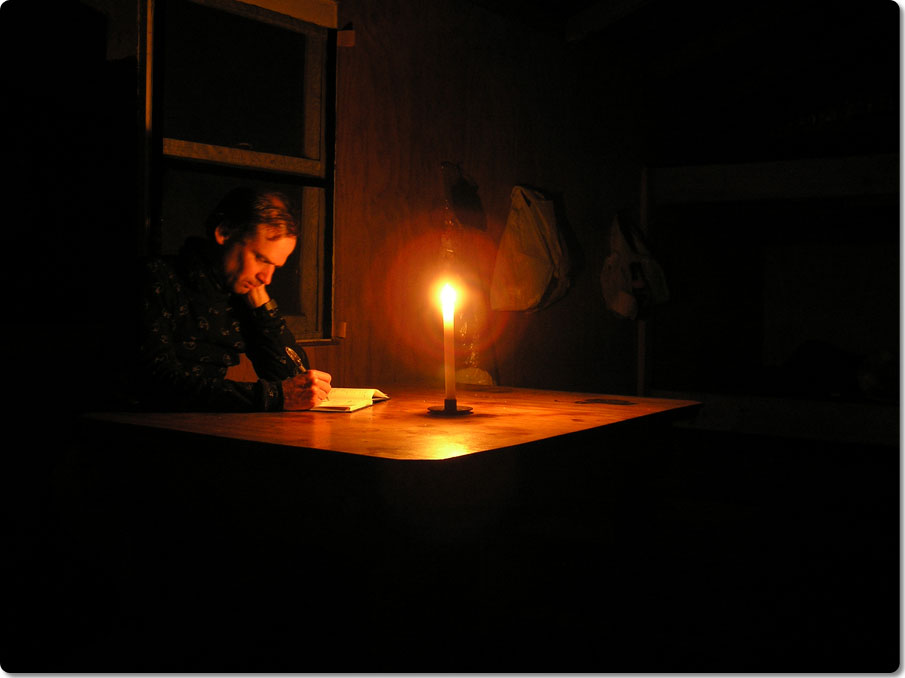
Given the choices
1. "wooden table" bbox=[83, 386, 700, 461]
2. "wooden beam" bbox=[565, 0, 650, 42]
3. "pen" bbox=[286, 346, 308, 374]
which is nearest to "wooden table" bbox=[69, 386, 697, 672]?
"wooden table" bbox=[83, 386, 700, 461]

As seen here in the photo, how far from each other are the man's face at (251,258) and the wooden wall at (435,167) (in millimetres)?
869

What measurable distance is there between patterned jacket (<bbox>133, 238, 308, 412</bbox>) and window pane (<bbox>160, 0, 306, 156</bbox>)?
66 centimetres

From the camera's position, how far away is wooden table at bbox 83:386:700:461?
1.75 meters

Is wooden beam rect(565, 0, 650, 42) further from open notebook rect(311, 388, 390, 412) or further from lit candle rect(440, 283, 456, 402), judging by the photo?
lit candle rect(440, 283, 456, 402)

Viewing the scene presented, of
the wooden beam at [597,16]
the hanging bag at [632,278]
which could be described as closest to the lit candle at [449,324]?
the hanging bag at [632,278]

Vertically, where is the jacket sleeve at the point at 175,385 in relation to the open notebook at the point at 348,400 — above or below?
above

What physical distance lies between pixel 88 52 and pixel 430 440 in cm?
169

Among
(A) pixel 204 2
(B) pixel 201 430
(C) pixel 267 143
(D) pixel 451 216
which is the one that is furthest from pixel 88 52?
(D) pixel 451 216

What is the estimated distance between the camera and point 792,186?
6.25 metres

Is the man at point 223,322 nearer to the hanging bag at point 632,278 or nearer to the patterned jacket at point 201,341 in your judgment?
the patterned jacket at point 201,341

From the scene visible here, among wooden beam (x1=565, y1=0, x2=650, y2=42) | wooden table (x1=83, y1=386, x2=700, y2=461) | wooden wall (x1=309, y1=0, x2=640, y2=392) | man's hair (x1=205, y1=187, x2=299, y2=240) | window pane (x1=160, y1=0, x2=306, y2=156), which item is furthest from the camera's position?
wooden beam (x1=565, y1=0, x2=650, y2=42)

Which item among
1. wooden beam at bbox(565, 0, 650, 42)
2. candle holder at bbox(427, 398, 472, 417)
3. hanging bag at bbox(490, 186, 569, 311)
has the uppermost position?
wooden beam at bbox(565, 0, 650, 42)

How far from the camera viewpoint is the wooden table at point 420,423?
69.1 inches

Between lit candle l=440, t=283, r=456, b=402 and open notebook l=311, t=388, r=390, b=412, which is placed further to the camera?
open notebook l=311, t=388, r=390, b=412
